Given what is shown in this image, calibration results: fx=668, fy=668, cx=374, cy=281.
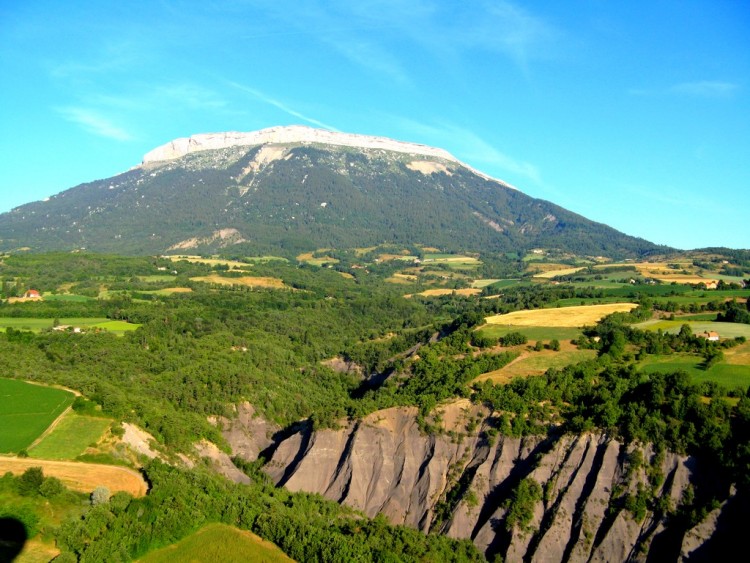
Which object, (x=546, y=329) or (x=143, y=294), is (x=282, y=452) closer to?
(x=546, y=329)

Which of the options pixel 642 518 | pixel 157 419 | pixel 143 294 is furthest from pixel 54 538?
pixel 143 294

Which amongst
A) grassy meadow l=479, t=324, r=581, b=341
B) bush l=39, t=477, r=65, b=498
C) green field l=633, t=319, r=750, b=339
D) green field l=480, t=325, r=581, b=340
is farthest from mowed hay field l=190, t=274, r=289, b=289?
bush l=39, t=477, r=65, b=498

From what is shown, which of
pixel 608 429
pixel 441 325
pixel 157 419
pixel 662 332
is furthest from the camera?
pixel 441 325

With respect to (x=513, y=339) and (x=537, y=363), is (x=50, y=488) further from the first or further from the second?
(x=513, y=339)

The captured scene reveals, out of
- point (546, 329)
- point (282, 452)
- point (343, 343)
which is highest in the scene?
point (546, 329)

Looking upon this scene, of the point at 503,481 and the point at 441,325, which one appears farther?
the point at 441,325

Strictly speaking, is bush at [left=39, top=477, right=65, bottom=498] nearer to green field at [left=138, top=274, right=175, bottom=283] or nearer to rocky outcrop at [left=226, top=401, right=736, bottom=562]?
rocky outcrop at [left=226, top=401, right=736, bottom=562]

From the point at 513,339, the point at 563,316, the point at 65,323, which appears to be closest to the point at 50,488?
the point at 513,339
